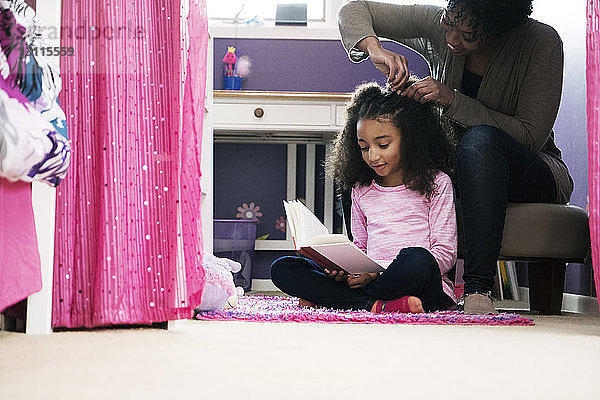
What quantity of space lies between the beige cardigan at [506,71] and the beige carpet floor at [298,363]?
2.06ft

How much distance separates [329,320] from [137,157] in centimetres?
50

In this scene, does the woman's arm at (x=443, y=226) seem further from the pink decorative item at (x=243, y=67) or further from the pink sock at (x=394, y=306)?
the pink decorative item at (x=243, y=67)

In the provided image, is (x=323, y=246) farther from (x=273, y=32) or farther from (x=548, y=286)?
(x=273, y=32)

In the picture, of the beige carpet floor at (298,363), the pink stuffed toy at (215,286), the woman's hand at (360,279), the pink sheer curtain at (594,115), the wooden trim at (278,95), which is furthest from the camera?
the wooden trim at (278,95)

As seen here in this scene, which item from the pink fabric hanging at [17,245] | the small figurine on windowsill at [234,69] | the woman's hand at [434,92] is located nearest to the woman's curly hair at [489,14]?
the woman's hand at [434,92]

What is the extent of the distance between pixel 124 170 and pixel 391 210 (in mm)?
787

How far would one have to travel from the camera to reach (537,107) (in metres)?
1.95

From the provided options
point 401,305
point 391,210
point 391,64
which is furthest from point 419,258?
A: point 391,64

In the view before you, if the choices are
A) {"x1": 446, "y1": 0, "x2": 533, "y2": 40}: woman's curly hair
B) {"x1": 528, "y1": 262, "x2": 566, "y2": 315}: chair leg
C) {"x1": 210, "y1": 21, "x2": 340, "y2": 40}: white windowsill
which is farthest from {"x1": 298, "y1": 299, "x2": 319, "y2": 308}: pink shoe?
{"x1": 210, "y1": 21, "x2": 340, "y2": 40}: white windowsill

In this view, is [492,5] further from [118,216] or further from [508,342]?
[118,216]

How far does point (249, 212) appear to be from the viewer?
11.0ft

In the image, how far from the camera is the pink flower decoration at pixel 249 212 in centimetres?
334

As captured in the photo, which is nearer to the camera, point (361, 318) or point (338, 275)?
point (361, 318)

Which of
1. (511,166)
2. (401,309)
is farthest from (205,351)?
(511,166)
